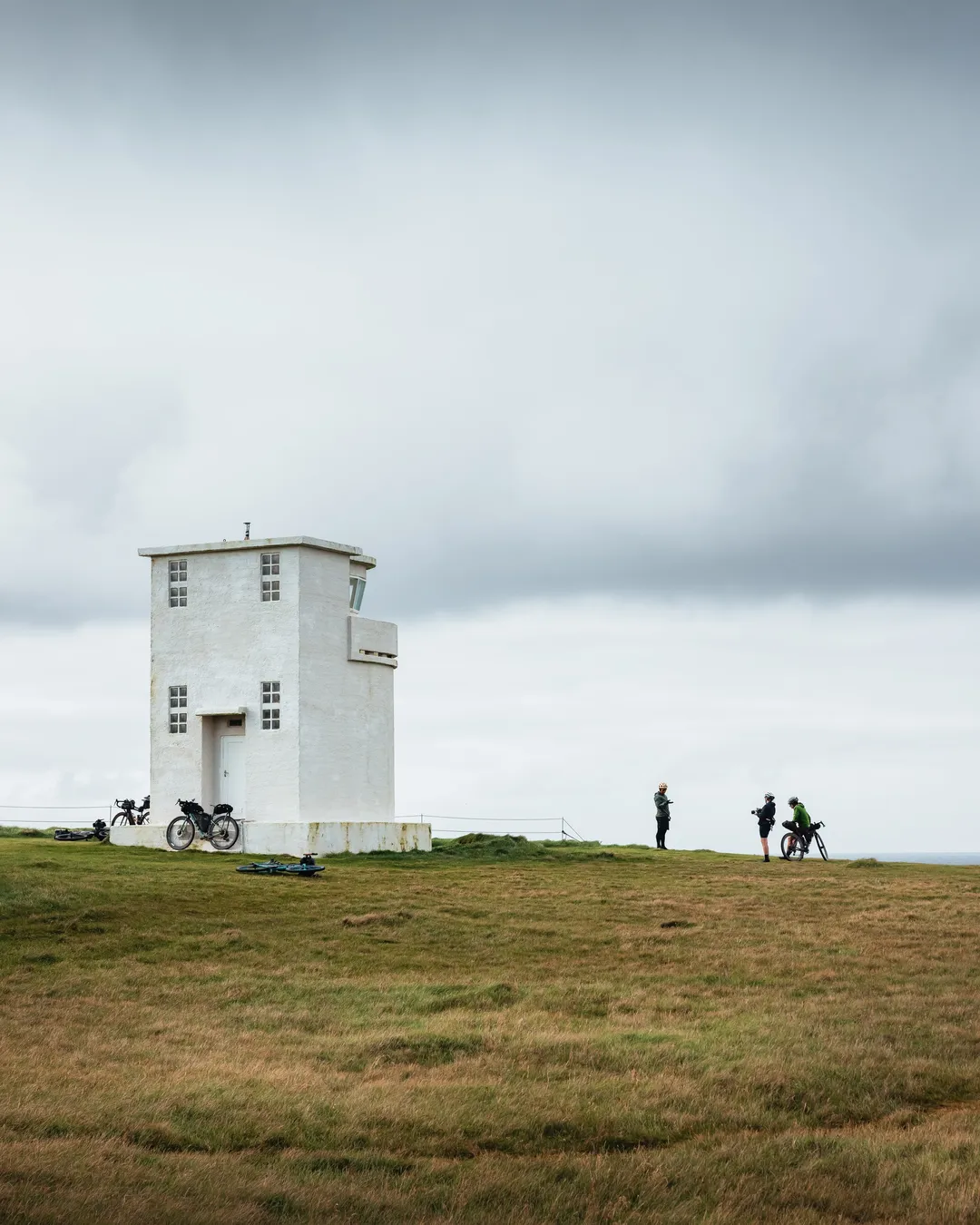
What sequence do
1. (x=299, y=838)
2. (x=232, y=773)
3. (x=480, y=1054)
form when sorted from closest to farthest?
(x=480, y=1054) < (x=299, y=838) < (x=232, y=773)

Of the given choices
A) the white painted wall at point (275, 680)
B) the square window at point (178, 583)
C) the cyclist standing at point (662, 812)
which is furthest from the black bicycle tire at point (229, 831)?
the cyclist standing at point (662, 812)

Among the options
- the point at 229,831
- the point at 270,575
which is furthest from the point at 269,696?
the point at 229,831

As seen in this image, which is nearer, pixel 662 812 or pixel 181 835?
pixel 181 835

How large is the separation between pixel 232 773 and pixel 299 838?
3.17 metres

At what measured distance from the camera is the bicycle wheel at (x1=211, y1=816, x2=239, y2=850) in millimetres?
34438

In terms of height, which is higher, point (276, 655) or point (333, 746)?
point (276, 655)

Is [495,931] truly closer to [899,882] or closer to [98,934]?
[98,934]

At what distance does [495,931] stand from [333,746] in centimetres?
1525

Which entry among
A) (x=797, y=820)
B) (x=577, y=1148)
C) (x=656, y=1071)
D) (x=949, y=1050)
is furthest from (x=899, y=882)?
(x=577, y=1148)

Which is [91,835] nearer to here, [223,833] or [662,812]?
[223,833]

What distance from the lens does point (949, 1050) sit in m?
13.8

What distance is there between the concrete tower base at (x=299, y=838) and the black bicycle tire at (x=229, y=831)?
14 centimetres

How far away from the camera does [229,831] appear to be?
3456cm

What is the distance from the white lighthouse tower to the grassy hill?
9.57 meters
